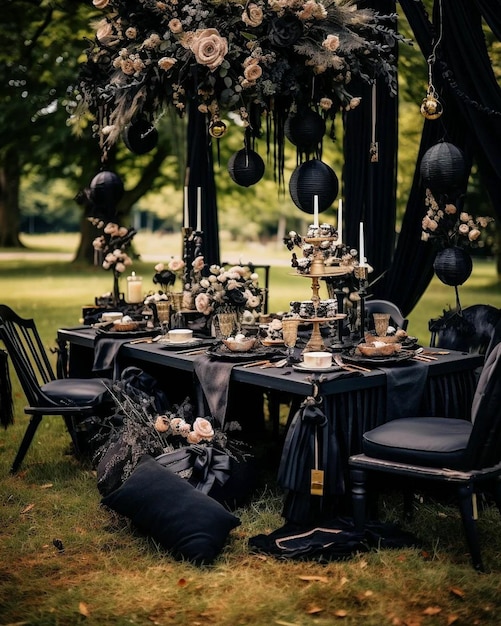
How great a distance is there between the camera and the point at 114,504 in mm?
4027

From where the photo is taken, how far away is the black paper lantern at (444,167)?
529 centimetres

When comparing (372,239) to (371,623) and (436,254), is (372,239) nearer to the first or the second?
(436,254)

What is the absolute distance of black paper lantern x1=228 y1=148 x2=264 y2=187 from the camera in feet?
18.9

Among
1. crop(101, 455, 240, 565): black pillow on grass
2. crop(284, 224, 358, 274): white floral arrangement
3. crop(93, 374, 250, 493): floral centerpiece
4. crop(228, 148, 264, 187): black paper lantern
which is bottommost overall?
crop(101, 455, 240, 565): black pillow on grass

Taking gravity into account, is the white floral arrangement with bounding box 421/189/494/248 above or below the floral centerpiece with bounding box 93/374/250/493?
above

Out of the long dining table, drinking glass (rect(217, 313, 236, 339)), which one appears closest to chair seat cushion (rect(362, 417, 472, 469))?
the long dining table

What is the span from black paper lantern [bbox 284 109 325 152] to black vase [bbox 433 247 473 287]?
1.14m

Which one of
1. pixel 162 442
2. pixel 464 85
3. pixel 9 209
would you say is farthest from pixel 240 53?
pixel 9 209

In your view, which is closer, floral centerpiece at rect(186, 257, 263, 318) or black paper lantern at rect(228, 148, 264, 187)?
floral centerpiece at rect(186, 257, 263, 318)

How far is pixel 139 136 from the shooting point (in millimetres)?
6336

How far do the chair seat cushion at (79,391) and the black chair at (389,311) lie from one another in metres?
1.71

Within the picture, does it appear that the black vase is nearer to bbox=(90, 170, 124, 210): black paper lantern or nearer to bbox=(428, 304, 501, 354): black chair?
bbox=(428, 304, 501, 354): black chair

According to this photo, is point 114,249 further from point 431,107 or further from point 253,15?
point 431,107

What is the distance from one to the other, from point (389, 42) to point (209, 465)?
272cm
